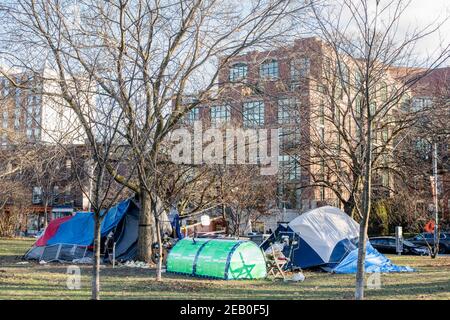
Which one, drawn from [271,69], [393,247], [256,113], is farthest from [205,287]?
[393,247]

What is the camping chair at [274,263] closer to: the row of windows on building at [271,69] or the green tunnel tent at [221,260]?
the green tunnel tent at [221,260]

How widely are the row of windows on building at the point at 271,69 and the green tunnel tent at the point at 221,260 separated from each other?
5254 millimetres

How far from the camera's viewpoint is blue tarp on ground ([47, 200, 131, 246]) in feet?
73.7

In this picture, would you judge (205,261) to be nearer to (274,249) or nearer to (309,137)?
(274,249)

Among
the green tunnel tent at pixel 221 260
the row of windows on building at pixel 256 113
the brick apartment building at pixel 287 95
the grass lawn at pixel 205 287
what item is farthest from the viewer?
the row of windows on building at pixel 256 113

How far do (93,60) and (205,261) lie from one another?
6.86m

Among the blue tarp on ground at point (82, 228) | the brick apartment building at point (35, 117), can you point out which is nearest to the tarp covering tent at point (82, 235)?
the blue tarp on ground at point (82, 228)

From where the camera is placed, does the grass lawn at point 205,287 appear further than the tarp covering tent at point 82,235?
No

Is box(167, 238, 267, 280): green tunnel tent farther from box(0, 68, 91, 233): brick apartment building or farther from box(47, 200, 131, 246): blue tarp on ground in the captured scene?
box(47, 200, 131, 246): blue tarp on ground

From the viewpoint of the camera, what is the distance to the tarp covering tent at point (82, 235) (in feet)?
72.7

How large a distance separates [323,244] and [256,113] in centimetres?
519

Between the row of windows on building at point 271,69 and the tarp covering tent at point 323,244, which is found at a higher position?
the row of windows on building at point 271,69

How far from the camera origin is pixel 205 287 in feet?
46.4
